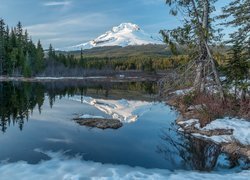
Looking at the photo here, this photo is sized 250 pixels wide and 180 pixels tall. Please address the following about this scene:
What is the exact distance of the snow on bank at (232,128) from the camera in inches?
512

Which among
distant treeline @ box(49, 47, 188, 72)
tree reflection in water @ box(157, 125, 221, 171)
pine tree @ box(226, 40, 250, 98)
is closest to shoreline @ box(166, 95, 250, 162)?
tree reflection in water @ box(157, 125, 221, 171)

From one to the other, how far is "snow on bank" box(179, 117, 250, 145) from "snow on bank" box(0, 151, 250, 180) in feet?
10.9

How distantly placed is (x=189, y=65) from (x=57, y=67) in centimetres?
7291

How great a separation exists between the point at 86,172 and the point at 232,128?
7.62 metres

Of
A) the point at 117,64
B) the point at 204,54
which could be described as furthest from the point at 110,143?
the point at 117,64

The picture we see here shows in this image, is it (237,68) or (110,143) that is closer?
(110,143)

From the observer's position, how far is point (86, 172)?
9789 mm

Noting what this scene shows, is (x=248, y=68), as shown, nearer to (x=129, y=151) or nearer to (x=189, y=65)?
(x=189, y=65)

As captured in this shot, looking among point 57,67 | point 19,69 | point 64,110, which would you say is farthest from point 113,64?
point 64,110

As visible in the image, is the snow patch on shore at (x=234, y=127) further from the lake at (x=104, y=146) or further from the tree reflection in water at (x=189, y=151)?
the lake at (x=104, y=146)

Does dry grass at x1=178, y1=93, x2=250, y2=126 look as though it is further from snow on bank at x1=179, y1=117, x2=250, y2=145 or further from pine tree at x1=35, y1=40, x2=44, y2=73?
pine tree at x1=35, y1=40, x2=44, y2=73

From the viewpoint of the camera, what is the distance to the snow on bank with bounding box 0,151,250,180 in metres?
9.28

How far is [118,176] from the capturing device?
9391mm

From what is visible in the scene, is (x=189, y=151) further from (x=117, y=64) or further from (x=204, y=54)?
(x=117, y=64)
